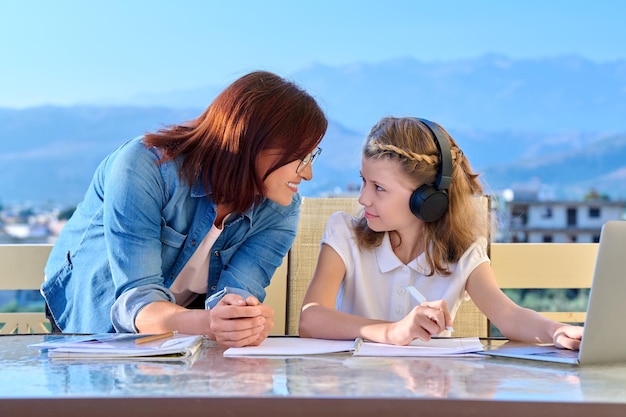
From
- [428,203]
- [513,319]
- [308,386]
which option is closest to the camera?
[308,386]

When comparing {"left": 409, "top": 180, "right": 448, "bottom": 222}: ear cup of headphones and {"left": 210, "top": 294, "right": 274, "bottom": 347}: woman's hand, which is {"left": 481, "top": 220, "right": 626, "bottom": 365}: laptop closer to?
{"left": 210, "top": 294, "right": 274, "bottom": 347}: woman's hand

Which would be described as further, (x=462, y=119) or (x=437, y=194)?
(x=462, y=119)

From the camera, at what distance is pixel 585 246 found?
6.83ft

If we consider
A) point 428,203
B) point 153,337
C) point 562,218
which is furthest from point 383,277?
point 562,218

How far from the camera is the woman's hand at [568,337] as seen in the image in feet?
3.87

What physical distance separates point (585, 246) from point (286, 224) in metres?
0.90

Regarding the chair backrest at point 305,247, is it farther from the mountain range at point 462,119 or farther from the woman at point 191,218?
the mountain range at point 462,119

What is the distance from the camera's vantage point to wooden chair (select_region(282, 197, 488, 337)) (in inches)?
71.4

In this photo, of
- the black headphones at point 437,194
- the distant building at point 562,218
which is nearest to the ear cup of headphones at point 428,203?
the black headphones at point 437,194

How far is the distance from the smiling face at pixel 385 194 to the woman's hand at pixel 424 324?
436 mm

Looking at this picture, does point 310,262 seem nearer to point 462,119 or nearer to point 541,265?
point 541,265

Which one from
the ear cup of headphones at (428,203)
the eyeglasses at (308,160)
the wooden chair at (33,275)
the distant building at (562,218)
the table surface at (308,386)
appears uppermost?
the eyeglasses at (308,160)

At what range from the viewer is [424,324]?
120cm

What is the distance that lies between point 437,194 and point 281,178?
0.33 metres
